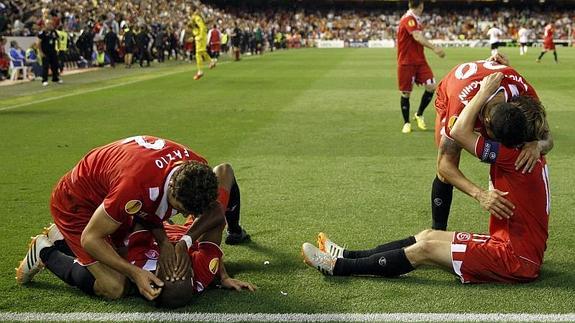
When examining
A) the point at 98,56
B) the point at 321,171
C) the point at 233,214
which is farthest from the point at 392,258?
the point at 98,56

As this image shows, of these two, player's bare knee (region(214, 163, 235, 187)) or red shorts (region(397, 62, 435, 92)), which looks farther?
red shorts (region(397, 62, 435, 92))

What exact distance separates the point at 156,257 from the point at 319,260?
44.8 inches

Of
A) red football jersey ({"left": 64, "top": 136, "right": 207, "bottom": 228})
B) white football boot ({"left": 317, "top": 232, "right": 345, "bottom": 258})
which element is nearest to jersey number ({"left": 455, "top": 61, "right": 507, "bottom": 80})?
white football boot ({"left": 317, "top": 232, "right": 345, "bottom": 258})

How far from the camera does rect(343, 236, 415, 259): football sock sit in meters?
5.01

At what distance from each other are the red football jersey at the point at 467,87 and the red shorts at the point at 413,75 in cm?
672

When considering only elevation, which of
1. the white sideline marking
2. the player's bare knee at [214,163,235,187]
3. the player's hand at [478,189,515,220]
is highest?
the player's bare knee at [214,163,235,187]

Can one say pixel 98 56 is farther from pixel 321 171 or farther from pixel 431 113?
pixel 321 171

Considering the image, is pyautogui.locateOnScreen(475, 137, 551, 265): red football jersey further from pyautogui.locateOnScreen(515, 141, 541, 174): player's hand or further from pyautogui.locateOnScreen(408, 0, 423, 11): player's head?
pyautogui.locateOnScreen(408, 0, 423, 11): player's head

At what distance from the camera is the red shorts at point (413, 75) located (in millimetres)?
12180

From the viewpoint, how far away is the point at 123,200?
13.1 ft

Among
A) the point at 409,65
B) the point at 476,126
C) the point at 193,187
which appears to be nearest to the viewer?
the point at 193,187

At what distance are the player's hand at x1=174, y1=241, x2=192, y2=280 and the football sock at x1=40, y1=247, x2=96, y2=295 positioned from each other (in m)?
0.56

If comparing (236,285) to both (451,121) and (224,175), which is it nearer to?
(224,175)

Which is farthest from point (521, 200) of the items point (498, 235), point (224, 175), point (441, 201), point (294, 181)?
point (294, 181)
